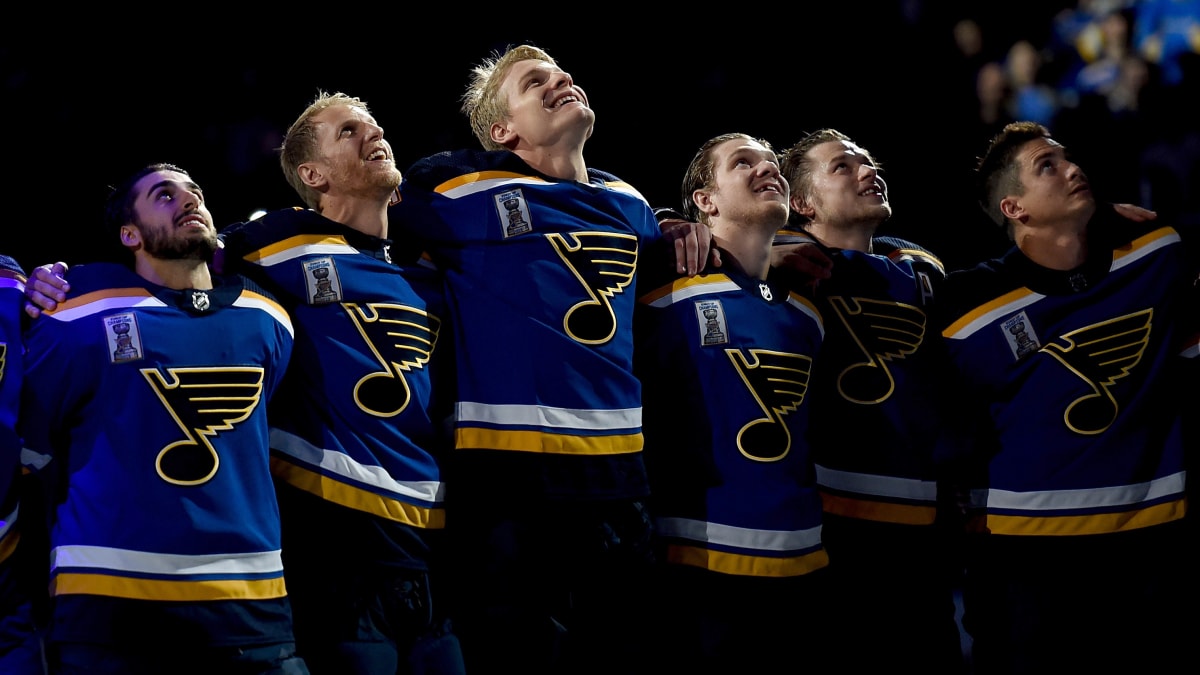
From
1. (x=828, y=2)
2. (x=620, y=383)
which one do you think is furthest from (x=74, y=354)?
(x=828, y=2)

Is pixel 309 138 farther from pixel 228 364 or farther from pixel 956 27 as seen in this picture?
pixel 956 27

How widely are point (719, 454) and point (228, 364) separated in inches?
44.7

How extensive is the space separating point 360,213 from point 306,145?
9.1 inches

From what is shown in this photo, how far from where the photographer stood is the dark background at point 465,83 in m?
4.42

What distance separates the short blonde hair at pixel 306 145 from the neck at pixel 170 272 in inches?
17.8

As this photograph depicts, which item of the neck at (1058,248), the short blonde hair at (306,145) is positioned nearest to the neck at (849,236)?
the neck at (1058,248)

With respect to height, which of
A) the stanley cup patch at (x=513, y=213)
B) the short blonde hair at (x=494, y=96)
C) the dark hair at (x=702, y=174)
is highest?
the short blonde hair at (x=494, y=96)

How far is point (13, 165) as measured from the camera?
4.27m

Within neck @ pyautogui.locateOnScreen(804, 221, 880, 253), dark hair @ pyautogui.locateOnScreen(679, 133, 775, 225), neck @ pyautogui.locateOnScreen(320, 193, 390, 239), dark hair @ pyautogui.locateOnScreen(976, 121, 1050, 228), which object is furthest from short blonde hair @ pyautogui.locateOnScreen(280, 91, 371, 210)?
dark hair @ pyautogui.locateOnScreen(976, 121, 1050, 228)

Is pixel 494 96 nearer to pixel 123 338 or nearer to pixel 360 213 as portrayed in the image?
pixel 360 213

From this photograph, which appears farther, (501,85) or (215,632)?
(501,85)

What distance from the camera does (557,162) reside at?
2.96 meters

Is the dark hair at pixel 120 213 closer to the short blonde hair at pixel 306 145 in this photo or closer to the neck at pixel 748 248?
the short blonde hair at pixel 306 145

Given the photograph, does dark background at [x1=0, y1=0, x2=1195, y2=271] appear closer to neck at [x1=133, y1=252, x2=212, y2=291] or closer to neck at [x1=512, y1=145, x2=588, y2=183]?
neck at [x1=133, y1=252, x2=212, y2=291]
